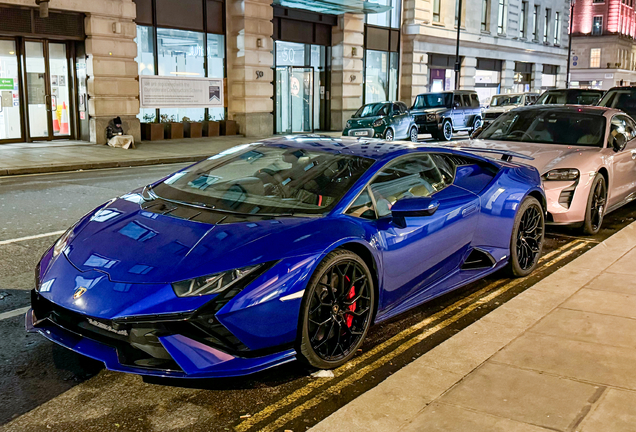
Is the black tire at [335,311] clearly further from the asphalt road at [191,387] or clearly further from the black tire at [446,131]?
the black tire at [446,131]

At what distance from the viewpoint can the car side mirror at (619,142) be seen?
9016 mm

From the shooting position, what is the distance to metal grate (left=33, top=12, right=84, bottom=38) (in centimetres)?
1976

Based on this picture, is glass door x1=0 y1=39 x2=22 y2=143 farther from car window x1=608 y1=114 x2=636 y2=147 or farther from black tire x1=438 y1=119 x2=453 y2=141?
car window x1=608 y1=114 x2=636 y2=147

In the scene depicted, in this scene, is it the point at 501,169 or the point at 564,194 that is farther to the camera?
the point at 564,194

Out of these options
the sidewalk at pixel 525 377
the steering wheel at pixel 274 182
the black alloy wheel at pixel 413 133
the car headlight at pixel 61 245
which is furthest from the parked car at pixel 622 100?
the car headlight at pixel 61 245

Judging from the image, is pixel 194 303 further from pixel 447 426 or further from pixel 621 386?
pixel 621 386

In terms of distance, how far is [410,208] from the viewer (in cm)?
460

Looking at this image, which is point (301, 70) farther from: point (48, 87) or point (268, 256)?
point (268, 256)

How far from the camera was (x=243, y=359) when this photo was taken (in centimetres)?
367

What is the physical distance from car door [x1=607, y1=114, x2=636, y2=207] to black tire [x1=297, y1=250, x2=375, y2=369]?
5.71m

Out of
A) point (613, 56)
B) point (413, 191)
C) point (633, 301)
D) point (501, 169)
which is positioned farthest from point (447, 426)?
point (613, 56)

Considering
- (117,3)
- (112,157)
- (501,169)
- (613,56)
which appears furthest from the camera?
(613,56)

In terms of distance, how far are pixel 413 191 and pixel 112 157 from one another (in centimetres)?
1388

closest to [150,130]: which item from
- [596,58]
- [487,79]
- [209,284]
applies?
[209,284]
